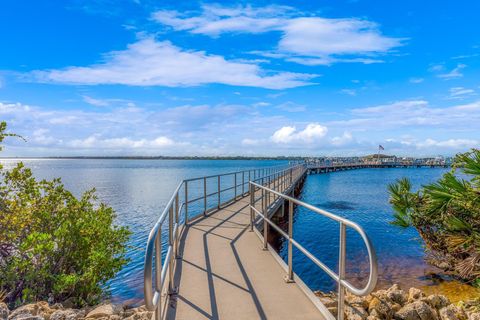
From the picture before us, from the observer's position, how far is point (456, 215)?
7.73 metres

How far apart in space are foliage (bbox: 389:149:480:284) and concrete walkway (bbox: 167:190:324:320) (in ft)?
13.7

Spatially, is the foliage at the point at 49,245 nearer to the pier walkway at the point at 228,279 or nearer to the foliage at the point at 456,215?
the pier walkway at the point at 228,279

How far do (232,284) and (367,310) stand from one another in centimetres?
→ 288

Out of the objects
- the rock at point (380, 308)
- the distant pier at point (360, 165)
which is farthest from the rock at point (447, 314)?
the distant pier at point (360, 165)

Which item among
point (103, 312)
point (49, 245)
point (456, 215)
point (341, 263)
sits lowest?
point (103, 312)

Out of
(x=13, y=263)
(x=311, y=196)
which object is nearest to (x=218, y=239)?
(x=13, y=263)

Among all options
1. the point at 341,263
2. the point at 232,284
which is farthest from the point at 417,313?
the point at 341,263

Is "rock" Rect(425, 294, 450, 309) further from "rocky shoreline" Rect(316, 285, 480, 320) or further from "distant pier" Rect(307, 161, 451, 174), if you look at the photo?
"distant pier" Rect(307, 161, 451, 174)

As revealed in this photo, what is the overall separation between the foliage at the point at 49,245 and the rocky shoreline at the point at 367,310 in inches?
25.2

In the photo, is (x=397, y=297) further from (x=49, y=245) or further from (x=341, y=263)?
(x=49, y=245)

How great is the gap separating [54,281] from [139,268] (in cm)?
587

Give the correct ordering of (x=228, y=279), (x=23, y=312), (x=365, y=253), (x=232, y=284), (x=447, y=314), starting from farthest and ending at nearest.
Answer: (x=365, y=253)
(x=447, y=314)
(x=23, y=312)
(x=228, y=279)
(x=232, y=284)

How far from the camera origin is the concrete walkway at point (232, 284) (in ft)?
12.4

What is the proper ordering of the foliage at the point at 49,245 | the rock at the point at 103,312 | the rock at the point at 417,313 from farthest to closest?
the foliage at the point at 49,245 < the rock at the point at 417,313 < the rock at the point at 103,312
